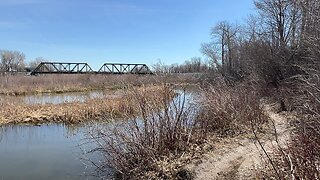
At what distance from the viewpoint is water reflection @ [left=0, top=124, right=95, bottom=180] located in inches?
407

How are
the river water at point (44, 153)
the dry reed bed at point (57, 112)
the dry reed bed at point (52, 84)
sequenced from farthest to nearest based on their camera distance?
the dry reed bed at point (52, 84) → the dry reed bed at point (57, 112) → the river water at point (44, 153)

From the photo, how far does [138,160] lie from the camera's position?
8625 millimetres

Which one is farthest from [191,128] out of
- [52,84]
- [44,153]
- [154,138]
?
[52,84]

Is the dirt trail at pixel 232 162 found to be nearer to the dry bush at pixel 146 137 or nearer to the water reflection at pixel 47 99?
the dry bush at pixel 146 137

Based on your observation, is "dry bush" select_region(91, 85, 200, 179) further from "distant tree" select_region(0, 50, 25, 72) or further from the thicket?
"distant tree" select_region(0, 50, 25, 72)

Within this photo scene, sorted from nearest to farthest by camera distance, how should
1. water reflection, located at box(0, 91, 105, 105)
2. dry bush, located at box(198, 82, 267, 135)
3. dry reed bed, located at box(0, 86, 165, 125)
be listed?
dry bush, located at box(198, 82, 267, 135) < dry reed bed, located at box(0, 86, 165, 125) < water reflection, located at box(0, 91, 105, 105)

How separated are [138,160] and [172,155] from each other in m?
0.86

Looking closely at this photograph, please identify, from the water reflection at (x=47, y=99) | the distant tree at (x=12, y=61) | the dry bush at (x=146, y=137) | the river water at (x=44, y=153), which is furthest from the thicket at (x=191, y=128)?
the distant tree at (x=12, y=61)

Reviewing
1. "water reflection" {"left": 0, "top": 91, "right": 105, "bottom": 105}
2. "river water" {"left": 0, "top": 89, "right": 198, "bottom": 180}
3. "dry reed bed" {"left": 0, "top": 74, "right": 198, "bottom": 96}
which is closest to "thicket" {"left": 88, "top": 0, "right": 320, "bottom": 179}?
"river water" {"left": 0, "top": 89, "right": 198, "bottom": 180}

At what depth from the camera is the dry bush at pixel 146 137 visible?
8.59 m

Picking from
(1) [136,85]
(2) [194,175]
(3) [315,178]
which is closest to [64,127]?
(1) [136,85]

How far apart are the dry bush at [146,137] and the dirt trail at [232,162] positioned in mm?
922

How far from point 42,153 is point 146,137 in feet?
19.3

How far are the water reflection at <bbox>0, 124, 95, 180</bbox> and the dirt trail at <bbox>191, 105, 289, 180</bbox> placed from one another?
3.49 m
